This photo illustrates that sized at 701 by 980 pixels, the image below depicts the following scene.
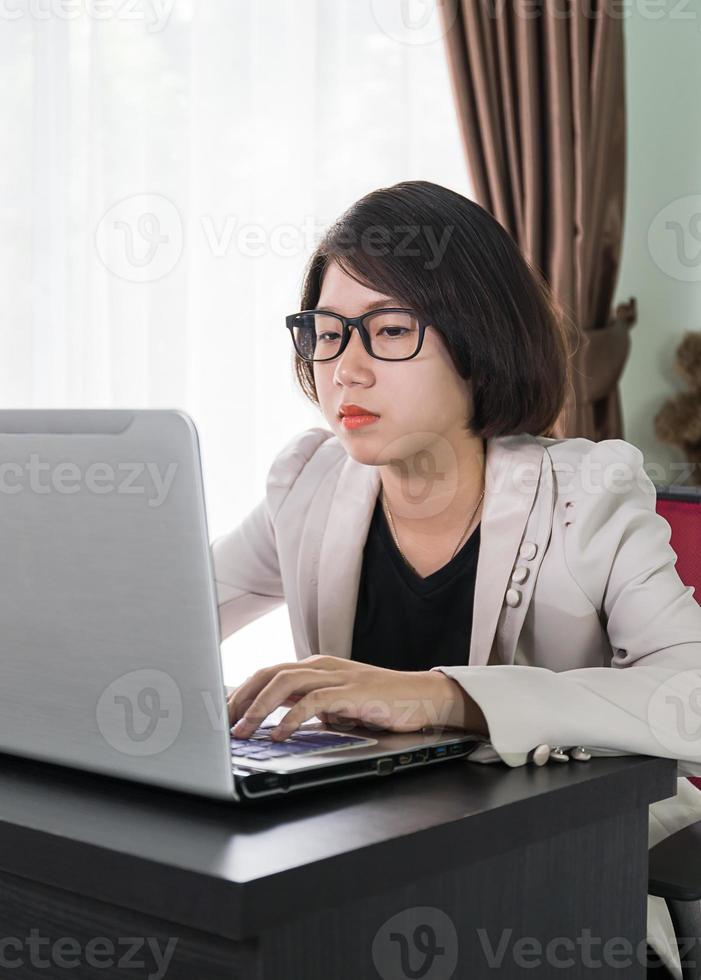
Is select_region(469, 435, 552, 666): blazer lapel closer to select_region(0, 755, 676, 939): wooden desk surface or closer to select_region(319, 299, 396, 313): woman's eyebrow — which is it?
select_region(319, 299, 396, 313): woman's eyebrow

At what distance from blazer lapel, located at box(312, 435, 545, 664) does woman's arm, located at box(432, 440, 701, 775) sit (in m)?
0.07

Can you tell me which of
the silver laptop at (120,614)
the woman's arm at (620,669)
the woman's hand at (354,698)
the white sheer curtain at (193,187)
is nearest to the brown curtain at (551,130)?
the white sheer curtain at (193,187)

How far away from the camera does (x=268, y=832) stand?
724mm

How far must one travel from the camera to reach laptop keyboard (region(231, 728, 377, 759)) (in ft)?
2.80

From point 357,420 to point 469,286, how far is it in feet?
0.66

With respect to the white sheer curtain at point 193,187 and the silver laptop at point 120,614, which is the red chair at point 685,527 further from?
the white sheer curtain at point 193,187

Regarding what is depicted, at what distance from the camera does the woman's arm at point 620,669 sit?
0.94m

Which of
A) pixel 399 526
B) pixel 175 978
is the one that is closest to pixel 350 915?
pixel 175 978

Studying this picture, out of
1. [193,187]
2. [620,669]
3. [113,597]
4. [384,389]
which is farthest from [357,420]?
[193,187]

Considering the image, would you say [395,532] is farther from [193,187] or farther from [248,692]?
[193,187]

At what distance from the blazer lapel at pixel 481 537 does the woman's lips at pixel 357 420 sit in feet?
0.54

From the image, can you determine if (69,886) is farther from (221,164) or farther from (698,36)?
(698,36)

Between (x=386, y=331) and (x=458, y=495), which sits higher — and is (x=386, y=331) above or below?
above

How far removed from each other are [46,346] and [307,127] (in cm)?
72
